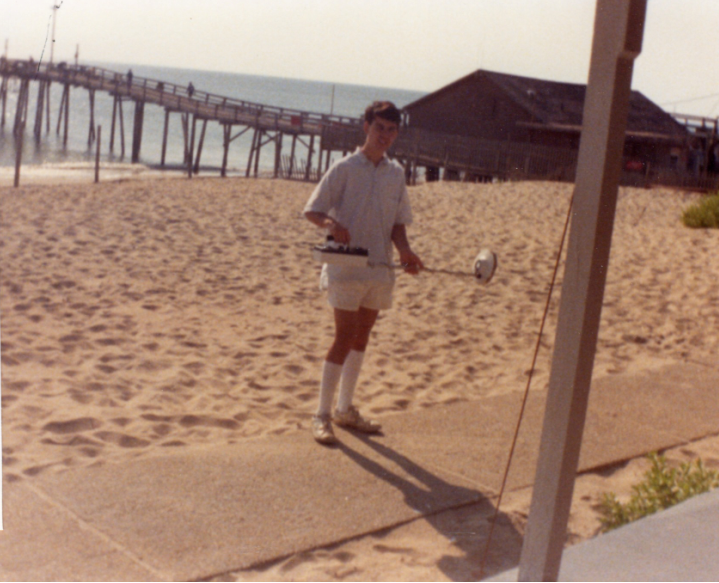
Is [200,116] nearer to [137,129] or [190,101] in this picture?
[190,101]

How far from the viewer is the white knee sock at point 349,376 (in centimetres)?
419

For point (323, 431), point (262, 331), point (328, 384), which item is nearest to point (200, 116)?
point (262, 331)

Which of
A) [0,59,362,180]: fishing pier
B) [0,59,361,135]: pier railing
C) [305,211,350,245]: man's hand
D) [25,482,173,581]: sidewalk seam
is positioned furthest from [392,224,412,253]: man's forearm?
[0,59,361,135]: pier railing

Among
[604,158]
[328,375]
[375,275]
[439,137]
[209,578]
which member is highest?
[439,137]

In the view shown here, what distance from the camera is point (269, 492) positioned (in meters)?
3.41

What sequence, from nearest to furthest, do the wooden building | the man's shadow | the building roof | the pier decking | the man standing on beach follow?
the man's shadow, the man standing on beach, the pier decking, the building roof, the wooden building

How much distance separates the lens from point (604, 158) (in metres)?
2.09

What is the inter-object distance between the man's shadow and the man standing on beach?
396 mm

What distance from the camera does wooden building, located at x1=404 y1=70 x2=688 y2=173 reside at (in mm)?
27859

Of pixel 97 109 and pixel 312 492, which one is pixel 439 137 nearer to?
pixel 312 492

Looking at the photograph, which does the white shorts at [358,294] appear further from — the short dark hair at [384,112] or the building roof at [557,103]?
the building roof at [557,103]

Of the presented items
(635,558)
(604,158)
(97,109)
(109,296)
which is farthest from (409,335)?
(97,109)

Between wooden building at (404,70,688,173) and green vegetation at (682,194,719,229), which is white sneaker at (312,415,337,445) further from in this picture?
wooden building at (404,70,688,173)

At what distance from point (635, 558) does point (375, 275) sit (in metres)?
1.67
